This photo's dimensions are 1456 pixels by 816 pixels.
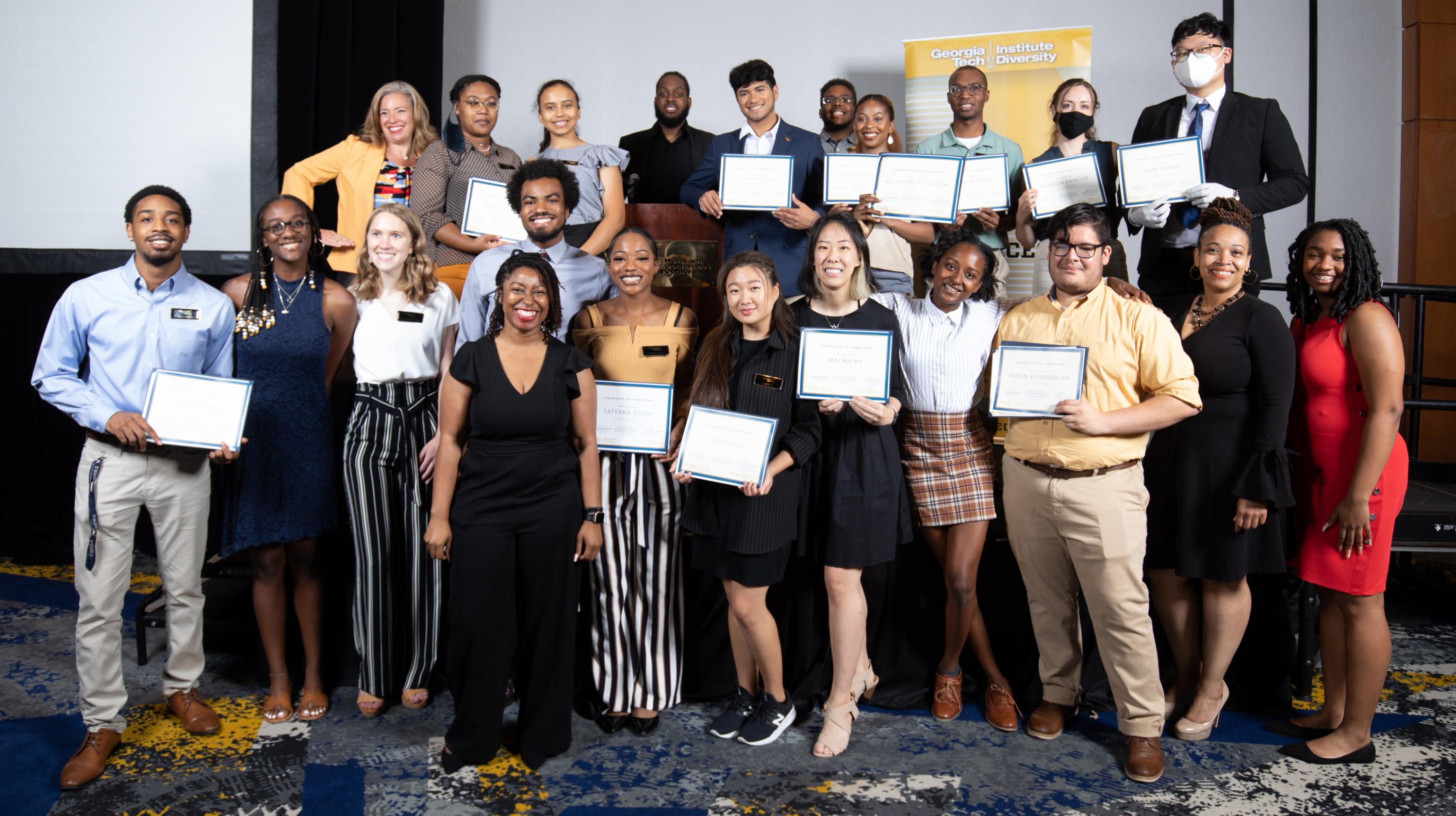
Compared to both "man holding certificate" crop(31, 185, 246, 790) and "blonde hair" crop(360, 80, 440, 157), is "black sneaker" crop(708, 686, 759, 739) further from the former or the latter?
"blonde hair" crop(360, 80, 440, 157)

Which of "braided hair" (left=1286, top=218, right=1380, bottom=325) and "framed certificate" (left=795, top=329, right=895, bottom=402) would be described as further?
"braided hair" (left=1286, top=218, right=1380, bottom=325)

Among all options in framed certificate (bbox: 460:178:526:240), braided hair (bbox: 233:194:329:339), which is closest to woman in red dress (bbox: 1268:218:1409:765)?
framed certificate (bbox: 460:178:526:240)

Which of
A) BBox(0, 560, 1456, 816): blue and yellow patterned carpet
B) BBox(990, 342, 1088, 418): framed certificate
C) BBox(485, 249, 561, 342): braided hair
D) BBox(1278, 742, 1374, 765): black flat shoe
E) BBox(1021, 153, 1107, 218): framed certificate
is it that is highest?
BBox(1021, 153, 1107, 218): framed certificate

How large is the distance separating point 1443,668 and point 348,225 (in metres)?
4.67

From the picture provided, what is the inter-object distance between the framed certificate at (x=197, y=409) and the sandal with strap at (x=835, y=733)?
1.93m

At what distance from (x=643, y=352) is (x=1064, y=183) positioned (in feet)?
5.25

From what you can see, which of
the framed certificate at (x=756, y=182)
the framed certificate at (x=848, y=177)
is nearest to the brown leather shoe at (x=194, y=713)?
the framed certificate at (x=756, y=182)

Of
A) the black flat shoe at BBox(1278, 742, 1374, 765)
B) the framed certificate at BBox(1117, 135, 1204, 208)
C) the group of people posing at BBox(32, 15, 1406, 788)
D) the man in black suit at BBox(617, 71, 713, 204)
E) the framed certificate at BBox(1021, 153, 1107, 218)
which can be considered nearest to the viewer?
the group of people posing at BBox(32, 15, 1406, 788)

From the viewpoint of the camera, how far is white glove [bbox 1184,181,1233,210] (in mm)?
2910

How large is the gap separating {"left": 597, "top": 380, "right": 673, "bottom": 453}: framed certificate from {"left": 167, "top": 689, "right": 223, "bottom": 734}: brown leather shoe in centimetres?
153

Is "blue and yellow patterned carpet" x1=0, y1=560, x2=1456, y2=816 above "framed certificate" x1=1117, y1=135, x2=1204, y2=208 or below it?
below

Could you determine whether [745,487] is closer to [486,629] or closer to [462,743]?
[486,629]

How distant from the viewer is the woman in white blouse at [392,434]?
2924 mm

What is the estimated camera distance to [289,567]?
10.9ft
